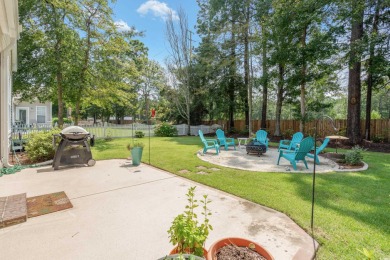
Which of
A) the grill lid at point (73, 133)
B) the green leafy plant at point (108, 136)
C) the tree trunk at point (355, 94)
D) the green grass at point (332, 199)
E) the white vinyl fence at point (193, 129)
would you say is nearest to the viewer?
the green grass at point (332, 199)

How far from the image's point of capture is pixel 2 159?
17.9 feet

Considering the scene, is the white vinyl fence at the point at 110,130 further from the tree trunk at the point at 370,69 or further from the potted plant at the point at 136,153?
the tree trunk at the point at 370,69

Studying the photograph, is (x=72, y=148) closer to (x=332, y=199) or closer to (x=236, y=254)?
(x=236, y=254)

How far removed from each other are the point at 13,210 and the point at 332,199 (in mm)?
5155

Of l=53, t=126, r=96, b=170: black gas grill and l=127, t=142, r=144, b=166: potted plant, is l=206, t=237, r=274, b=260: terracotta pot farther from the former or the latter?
l=53, t=126, r=96, b=170: black gas grill

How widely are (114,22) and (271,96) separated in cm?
1546

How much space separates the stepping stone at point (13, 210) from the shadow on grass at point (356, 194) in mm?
4462

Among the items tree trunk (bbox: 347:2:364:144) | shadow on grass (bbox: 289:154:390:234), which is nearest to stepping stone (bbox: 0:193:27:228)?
shadow on grass (bbox: 289:154:390:234)

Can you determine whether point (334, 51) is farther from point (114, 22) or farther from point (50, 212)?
point (50, 212)

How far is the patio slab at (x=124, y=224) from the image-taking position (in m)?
2.13

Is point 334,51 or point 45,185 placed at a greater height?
point 334,51

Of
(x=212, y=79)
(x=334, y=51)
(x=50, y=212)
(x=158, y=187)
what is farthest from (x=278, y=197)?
(x=212, y=79)

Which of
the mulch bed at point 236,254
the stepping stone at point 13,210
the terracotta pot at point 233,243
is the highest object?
the terracotta pot at point 233,243

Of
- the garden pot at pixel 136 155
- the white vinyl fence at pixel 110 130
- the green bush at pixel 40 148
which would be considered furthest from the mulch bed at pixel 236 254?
the white vinyl fence at pixel 110 130
